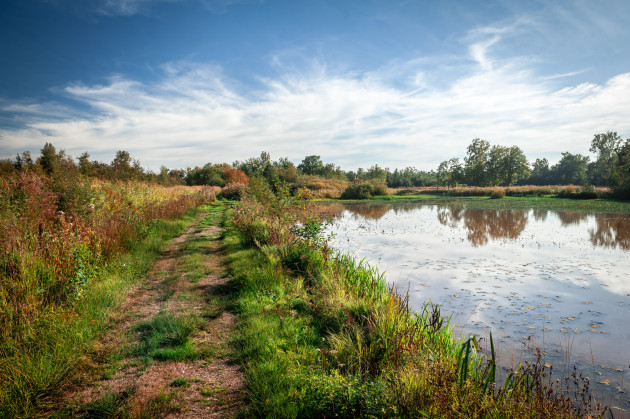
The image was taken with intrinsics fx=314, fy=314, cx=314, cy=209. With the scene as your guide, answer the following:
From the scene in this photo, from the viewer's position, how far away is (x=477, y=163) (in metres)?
69.6

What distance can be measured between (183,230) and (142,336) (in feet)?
35.1

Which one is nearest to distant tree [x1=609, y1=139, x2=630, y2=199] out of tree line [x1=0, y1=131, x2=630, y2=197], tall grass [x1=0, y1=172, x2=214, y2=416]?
tree line [x1=0, y1=131, x2=630, y2=197]

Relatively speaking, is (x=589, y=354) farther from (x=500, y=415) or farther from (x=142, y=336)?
(x=142, y=336)

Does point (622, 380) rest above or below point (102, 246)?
below

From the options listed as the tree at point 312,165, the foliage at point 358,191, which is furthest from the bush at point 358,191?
the tree at point 312,165

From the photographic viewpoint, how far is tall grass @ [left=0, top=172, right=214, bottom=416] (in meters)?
3.28

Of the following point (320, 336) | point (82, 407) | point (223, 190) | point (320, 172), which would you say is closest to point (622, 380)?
point (320, 336)

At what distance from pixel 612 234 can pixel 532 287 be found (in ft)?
35.9

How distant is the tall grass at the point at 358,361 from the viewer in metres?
2.89

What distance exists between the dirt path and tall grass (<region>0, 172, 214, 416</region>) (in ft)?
1.17

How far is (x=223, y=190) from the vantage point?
43875 millimetres

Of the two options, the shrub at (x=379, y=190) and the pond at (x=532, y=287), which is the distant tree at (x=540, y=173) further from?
the pond at (x=532, y=287)

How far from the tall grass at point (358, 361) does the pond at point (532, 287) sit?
86cm

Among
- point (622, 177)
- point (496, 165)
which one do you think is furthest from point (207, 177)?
point (496, 165)
